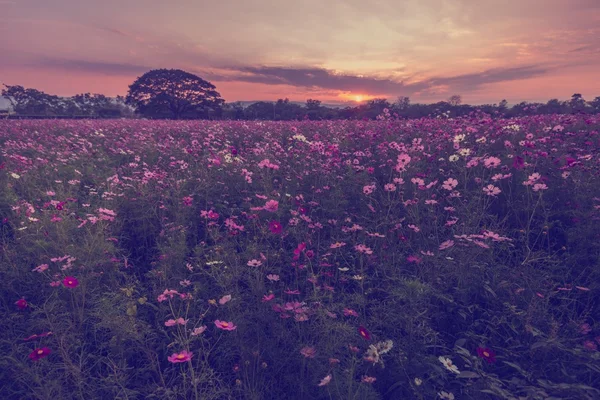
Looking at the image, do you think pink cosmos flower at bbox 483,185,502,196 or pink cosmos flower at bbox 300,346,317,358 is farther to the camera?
pink cosmos flower at bbox 483,185,502,196

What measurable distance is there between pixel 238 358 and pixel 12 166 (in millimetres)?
5261

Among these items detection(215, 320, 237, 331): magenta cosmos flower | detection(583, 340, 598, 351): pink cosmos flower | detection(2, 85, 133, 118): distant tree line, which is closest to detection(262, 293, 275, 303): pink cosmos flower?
detection(215, 320, 237, 331): magenta cosmos flower

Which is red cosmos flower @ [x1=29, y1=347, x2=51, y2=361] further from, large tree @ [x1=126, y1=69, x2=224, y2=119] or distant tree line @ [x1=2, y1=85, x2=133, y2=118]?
large tree @ [x1=126, y1=69, x2=224, y2=119]

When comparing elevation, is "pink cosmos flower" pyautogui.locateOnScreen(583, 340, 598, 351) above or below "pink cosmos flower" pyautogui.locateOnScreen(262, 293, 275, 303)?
below


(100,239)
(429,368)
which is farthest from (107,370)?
(429,368)

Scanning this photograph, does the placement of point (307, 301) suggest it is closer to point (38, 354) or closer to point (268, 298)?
point (268, 298)

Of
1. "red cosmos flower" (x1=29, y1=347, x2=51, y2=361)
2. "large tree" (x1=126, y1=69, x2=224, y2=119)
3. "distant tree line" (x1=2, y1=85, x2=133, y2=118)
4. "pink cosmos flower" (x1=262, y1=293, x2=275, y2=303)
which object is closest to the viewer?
"red cosmos flower" (x1=29, y1=347, x2=51, y2=361)

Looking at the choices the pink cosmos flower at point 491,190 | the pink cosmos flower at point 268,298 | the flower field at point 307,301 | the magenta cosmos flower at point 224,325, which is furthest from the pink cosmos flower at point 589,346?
the magenta cosmos flower at point 224,325

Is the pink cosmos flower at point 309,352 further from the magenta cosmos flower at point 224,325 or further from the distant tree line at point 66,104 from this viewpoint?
the distant tree line at point 66,104

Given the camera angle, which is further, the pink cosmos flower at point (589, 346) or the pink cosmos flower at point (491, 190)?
the pink cosmos flower at point (491, 190)

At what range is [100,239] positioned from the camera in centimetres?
269

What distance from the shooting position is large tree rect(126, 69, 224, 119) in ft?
132

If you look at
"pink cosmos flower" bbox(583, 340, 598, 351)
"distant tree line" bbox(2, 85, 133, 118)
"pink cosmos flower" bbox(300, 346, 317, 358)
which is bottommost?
"pink cosmos flower" bbox(583, 340, 598, 351)

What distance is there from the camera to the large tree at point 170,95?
4010 cm
